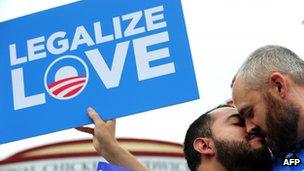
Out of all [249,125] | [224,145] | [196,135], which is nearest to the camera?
[249,125]

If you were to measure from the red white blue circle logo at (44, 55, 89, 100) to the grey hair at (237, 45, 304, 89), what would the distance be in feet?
1.28

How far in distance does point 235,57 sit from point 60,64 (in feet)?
3.75

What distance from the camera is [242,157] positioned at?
145 centimetres

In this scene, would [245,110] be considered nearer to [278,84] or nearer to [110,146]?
[278,84]

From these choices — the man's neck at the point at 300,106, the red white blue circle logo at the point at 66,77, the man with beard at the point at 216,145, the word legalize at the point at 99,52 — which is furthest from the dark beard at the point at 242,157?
the red white blue circle logo at the point at 66,77

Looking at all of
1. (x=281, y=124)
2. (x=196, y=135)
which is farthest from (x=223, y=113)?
(x=281, y=124)

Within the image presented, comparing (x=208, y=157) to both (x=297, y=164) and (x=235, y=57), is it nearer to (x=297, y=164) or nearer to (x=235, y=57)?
(x=297, y=164)

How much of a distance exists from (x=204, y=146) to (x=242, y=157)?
0.16 m

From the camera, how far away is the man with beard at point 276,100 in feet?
4.32

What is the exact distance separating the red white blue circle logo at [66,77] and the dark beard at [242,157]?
1.25ft

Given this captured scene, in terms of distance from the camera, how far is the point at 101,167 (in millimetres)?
1413

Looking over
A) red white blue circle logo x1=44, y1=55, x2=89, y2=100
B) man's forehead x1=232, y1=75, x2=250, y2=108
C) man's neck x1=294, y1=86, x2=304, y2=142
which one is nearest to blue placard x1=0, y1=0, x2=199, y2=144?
red white blue circle logo x1=44, y1=55, x2=89, y2=100

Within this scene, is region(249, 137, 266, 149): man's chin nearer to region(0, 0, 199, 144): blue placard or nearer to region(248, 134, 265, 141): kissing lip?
region(248, 134, 265, 141): kissing lip

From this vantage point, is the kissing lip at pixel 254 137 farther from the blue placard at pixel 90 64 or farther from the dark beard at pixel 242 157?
the blue placard at pixel 90 64
